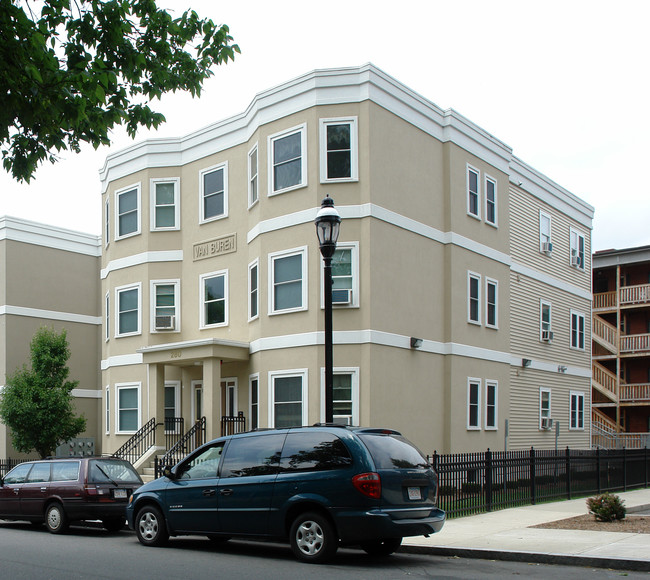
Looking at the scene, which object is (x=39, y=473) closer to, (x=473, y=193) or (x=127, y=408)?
(x=127, y=408)

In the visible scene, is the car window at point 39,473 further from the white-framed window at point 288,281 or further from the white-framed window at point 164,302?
the white-framed window at point 164,302

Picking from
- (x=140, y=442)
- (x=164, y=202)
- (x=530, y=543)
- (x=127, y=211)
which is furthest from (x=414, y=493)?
(x=127, y=211)

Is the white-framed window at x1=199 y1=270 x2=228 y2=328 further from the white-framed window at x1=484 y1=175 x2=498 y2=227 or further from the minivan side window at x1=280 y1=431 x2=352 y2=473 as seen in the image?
the minivan side window at x1=280 y1=431 x2=352 y2=473

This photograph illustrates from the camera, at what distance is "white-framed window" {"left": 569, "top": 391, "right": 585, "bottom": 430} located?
31844 millimetres

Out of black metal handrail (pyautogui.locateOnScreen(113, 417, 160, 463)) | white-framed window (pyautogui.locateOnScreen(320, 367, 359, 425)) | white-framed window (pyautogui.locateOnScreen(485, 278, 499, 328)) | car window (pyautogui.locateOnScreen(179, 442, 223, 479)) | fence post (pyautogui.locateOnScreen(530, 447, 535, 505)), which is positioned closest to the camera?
car window (pyautogui.locateOnScreen(179, 442, 223, 479))

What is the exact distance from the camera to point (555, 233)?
3144 cm

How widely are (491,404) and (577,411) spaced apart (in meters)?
8.06

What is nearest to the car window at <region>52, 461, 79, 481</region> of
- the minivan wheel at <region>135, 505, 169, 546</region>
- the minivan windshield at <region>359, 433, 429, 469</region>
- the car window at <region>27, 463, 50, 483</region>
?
the car window at <region>27, 463, 50, 483</region>

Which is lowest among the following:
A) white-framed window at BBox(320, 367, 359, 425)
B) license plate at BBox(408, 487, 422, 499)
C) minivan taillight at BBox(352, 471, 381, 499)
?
license plate at BBox(408, 487, 422, 499)

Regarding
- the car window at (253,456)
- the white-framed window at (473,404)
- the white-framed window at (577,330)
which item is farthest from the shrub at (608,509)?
the white-framed window at (577,330)

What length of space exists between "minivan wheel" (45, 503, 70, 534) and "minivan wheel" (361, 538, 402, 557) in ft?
20.6

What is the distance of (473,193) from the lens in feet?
83.6

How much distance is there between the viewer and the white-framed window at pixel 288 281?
21.5 m

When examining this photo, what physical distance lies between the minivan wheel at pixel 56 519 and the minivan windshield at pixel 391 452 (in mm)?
6934
